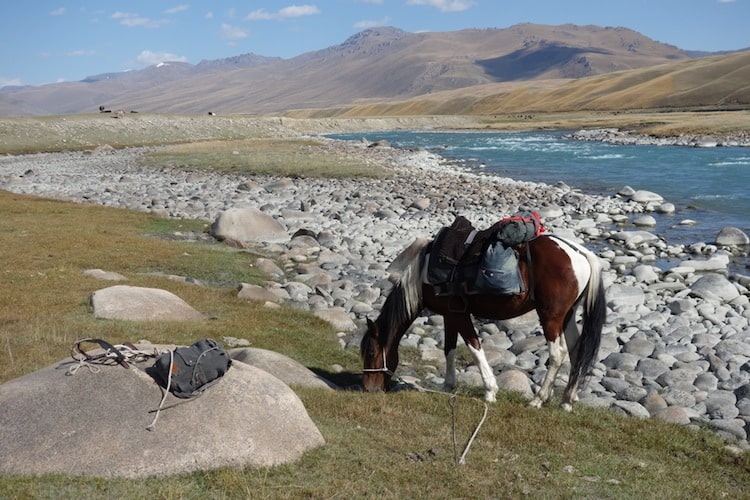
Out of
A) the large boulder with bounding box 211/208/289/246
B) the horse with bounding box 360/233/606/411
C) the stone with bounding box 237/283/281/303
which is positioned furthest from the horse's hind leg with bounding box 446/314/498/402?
the large boulder with bounding box 211/208/289/246

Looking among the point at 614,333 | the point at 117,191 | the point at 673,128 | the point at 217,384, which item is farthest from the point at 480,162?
the point at 217,384

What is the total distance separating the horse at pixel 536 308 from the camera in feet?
25.7

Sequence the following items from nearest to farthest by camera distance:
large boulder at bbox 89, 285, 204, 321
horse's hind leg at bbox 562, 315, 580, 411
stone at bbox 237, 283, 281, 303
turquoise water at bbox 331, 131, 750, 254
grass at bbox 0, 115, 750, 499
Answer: grass at bbox 0, 115, 750, 499
horse's hind leg at bbox 562, 315, 580, 411
large boulder at bbox 89, 285, 204, 321
stone at bbox 237, 283, 281, 303
turquoise water at bbox 331, 131, 750, 254

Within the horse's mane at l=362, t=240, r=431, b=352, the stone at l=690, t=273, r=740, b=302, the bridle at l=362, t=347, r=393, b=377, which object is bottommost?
the stone at l=690, t=273, r=740, b=302

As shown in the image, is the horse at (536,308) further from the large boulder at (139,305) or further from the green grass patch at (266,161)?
the green grass patch at (266,161)

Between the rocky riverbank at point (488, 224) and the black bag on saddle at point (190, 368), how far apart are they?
12.3ft

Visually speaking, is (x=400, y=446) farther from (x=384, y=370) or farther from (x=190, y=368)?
(x=190, y=368)

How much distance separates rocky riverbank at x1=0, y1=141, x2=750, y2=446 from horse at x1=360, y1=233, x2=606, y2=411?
1233mm

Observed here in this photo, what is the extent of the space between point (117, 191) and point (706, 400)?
3021 centimetres

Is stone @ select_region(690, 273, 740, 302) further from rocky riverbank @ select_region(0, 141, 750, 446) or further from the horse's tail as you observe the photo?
the horse's tail

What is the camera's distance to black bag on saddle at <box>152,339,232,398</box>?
600 cm

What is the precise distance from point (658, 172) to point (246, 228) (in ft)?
99.5

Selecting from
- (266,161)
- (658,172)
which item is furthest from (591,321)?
(266,161)

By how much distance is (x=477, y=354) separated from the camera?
8.12 m
